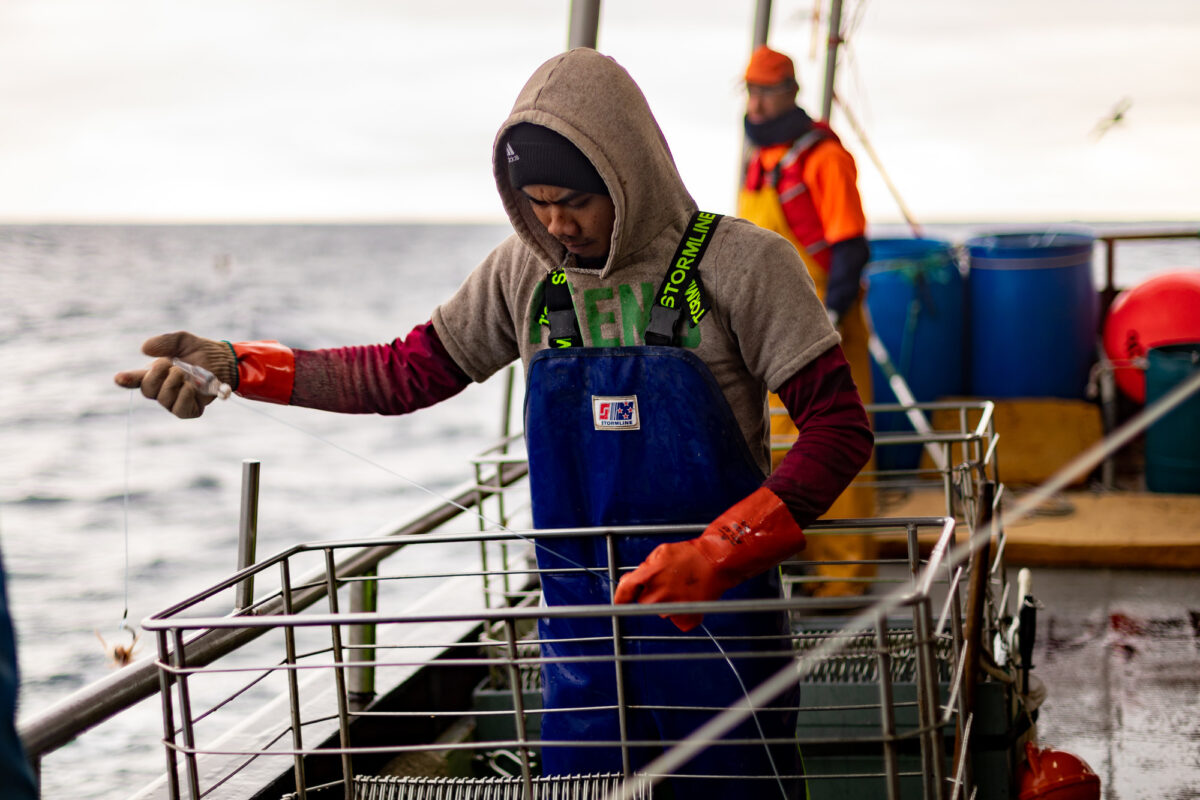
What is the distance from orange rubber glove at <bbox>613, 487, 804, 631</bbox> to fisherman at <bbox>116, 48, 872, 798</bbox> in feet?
0.22

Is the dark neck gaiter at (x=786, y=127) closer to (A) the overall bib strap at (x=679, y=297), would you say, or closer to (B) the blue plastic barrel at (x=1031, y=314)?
(A) the overall bib strap at (x=679, y=297)

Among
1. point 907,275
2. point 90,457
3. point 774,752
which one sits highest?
point 907,275

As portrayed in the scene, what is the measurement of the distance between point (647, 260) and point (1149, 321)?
19.6ft

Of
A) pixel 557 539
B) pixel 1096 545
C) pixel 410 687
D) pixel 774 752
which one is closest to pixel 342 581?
pixel 557 539

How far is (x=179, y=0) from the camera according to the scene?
45.4 meters

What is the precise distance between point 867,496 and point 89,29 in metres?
41.0

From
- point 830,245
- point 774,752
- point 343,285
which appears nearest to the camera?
point 774,752

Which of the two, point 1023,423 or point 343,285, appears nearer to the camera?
point 1023,423

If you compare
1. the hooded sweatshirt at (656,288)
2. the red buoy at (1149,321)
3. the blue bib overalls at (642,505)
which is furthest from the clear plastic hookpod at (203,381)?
the red buoy at (1149,321)

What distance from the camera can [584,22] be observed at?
3.75 m

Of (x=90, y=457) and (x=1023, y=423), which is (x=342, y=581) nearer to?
(x=1023, y=423)

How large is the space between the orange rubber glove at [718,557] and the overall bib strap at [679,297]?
1.21 feet

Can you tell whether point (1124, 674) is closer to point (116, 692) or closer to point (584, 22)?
point (584, 22)

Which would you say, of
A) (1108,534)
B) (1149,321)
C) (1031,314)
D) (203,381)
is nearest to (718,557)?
(203,381)
